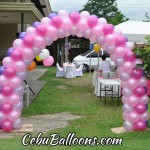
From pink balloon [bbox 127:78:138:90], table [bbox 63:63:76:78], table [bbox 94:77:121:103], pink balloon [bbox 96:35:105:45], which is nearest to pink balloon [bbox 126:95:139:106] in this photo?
pink balloon [bbox 127:78:138:90]

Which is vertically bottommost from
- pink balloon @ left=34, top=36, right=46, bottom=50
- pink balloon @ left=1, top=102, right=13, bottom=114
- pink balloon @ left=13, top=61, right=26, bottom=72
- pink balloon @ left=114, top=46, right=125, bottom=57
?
pink balloon @ left=1, top=102, right=13, bottom=114

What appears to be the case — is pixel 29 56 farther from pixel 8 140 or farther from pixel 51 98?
pixel 51 98

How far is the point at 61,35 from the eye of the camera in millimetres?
8125

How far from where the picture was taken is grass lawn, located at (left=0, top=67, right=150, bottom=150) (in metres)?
6.86

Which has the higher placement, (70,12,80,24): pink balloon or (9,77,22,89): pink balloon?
(70,12,80,24): pink balloon

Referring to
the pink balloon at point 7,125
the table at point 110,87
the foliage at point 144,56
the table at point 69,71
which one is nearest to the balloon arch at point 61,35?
the pink balloon at point 7,125

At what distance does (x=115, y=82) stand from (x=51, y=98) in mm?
2502

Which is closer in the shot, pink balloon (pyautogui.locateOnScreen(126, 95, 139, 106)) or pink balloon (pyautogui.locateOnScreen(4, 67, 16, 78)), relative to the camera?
pink balloon (pyautogui.locateOnScreen(4, 67, 16, 78))

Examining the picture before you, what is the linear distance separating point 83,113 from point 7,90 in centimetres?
289

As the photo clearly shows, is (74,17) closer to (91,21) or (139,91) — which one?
(91,21)

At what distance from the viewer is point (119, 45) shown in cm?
796

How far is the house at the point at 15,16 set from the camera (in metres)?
15.8

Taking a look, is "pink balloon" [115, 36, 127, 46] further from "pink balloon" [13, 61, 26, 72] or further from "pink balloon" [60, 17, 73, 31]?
"pink balloon" [13, 61, 26, 72]

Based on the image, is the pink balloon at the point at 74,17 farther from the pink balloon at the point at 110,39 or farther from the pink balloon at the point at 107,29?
the pink balloon at the point at 110,39
